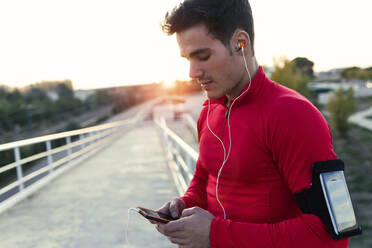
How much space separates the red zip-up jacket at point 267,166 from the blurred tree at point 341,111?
89.1 ft

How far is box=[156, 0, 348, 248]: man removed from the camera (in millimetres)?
974

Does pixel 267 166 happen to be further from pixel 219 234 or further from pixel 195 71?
pixel 195 71

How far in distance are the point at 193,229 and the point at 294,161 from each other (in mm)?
412

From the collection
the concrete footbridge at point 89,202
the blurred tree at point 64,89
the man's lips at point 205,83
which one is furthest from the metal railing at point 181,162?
the blurred tree at point 64,89

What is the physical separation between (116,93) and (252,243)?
220ft

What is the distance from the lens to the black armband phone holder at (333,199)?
0.93m

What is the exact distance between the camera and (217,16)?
1.16m

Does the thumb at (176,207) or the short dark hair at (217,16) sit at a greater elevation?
the short dark hair at (217,16)

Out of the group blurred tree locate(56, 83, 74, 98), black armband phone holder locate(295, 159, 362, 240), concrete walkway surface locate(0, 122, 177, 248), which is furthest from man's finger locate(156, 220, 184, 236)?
blurred tree locate(56, 83, 74, 98)

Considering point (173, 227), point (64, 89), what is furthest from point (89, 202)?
point (64, 89)

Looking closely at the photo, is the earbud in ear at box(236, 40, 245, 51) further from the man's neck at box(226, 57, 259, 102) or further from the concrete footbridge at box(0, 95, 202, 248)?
the concrete footbridge at box(0, 95, 202, 248)

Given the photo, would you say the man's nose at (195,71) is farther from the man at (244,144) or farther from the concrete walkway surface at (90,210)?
the concrete walkway surface at (90,210)

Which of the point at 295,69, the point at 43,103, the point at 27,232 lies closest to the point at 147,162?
the point at 27,232

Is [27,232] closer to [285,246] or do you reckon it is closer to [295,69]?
[285,246]
